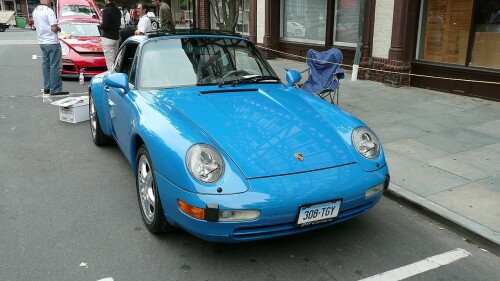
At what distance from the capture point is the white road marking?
120 inches

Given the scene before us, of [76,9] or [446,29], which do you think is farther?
[76,9]

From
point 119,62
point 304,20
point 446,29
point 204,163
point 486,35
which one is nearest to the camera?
point 204,163

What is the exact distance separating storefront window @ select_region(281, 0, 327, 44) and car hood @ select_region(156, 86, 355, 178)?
30.4 ft

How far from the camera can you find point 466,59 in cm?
863

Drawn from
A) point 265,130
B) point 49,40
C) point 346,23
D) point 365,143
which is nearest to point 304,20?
point 346,23

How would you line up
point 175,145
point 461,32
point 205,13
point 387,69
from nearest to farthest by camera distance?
1. point 175,145
2. point 461,32
3. point 387,69
4. point 205,13

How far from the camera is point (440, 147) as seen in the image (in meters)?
5.71

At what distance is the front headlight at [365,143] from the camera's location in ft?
11.3

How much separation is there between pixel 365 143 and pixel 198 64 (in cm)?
183

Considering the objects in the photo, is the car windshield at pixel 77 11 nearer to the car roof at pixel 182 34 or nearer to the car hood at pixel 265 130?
the car roof at pixel 182 34

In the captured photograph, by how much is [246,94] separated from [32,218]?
212 cm

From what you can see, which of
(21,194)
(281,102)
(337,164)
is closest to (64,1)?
(21,194)

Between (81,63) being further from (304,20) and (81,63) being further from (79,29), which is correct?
(304,20)

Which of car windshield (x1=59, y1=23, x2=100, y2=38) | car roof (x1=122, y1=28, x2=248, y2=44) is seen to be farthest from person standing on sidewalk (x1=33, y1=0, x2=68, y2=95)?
car roof (x1=122, y1=28, x2=248, y2=44)
